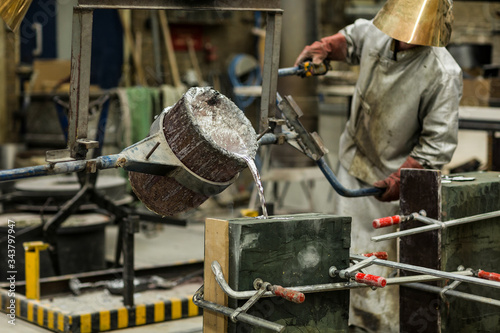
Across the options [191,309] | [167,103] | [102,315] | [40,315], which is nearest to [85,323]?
[102,315]

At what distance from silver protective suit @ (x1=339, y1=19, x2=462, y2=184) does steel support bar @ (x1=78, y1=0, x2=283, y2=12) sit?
101 cm

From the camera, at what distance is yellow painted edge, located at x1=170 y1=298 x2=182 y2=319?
16.7 ft

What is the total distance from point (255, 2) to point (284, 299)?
135cm

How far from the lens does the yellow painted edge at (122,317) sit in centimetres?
485

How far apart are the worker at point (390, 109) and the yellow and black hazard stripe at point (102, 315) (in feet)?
4.10

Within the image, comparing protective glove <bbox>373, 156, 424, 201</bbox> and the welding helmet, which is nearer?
the welding helmet

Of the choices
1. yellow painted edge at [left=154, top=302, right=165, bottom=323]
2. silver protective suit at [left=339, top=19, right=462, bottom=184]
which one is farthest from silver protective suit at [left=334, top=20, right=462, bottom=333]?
yellow painted edge at [left=154, top=302, right=165, bottom=323]

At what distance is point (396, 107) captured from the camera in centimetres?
431

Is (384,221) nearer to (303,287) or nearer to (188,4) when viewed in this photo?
(303,287)

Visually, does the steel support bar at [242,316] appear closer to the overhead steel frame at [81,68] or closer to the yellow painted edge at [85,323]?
the overhead steel frame at [81,68]

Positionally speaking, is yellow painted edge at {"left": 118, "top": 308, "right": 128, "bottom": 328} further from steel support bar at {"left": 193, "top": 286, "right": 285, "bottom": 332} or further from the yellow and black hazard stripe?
steel support bar at {"left": 193, "top": 286, "right": 285, "bottom": 332}

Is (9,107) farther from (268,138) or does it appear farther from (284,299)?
(284,299)

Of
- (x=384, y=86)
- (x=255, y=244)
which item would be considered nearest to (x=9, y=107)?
(x=384, y=86)

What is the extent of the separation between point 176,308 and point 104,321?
0.54 metres
